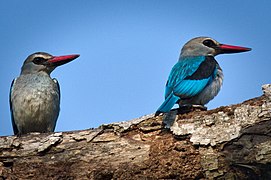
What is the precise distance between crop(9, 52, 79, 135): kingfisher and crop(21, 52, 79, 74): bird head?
7 centimetres

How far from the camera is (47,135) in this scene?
4789 mm

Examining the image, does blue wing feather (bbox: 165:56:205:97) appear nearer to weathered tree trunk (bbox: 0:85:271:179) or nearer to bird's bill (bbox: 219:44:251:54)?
bird's bill (bbox: 219:44:251:54)

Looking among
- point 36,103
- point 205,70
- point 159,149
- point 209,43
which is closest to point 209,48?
point 209,43

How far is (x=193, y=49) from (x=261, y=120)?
10.3 feet

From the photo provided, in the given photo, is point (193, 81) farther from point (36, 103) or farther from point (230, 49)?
point (36, 103)

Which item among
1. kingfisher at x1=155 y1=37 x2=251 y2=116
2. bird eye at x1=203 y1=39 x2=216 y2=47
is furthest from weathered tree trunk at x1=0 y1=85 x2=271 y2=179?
bird eye at x1=203 y1=39 x2=216 y2=47

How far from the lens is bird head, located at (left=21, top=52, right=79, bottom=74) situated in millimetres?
7375

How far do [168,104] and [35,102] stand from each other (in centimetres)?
210

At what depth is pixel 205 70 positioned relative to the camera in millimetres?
6297

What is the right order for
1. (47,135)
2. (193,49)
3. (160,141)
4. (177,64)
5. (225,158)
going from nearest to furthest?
(225,158) → (160,141) → (47,135) → (177,64) → (193,49)

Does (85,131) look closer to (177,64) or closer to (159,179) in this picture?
(159,179)

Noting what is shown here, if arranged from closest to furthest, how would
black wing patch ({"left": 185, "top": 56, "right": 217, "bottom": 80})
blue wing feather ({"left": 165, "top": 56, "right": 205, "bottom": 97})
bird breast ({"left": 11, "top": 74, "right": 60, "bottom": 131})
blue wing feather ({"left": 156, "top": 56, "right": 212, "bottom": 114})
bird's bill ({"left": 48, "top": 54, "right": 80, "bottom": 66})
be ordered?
1. blue wing feather ({"left": 156, "top": 56, "right": 212, "bottom": 114})
2. blue wing feather ({"left": 165, "top": 56, "right": 205, "bottom": 97})
3. black wing patch ({"left": 185, "top": 56, "right": 217, "bottom": 80})
4. bird breast ({"left": 11, "top": 74, "right": 60, "bottom": 131})
5. bird's bill ({"left": 48, "top": 54, "right": 80, "bottom": 66})

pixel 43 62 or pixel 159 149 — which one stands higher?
pixel 43 62

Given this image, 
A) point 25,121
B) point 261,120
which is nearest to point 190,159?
point 261,120
